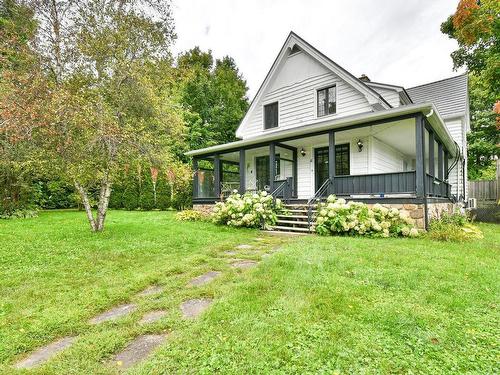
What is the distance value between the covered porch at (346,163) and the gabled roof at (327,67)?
1.20 metres

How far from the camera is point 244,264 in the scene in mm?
4348

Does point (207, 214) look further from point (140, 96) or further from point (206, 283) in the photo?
point (206, 283)

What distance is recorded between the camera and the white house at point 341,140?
Result: 24.8 ft

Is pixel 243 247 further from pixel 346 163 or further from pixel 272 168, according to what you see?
pixel 346 163

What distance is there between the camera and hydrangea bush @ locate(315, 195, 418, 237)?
6.57m

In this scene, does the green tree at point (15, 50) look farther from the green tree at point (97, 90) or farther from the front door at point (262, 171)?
the front door at point (262, 171)

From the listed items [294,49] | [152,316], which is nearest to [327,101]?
[294,49]

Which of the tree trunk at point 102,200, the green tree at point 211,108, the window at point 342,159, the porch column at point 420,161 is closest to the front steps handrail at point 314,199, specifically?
the window at point 342,159

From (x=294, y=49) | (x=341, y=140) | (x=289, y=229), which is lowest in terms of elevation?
(x=289, y=229)

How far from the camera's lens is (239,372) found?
1752 millimetres

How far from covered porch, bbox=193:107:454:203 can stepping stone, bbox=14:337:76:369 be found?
7.22 metres

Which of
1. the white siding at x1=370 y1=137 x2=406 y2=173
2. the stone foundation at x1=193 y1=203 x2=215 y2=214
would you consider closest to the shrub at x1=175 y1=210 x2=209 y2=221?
the stone foundation at x1=193 y1=203 x2=215 y2=214

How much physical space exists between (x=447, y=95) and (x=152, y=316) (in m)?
15.4

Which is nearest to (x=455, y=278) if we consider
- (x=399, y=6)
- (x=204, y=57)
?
(x=399, y=6)
